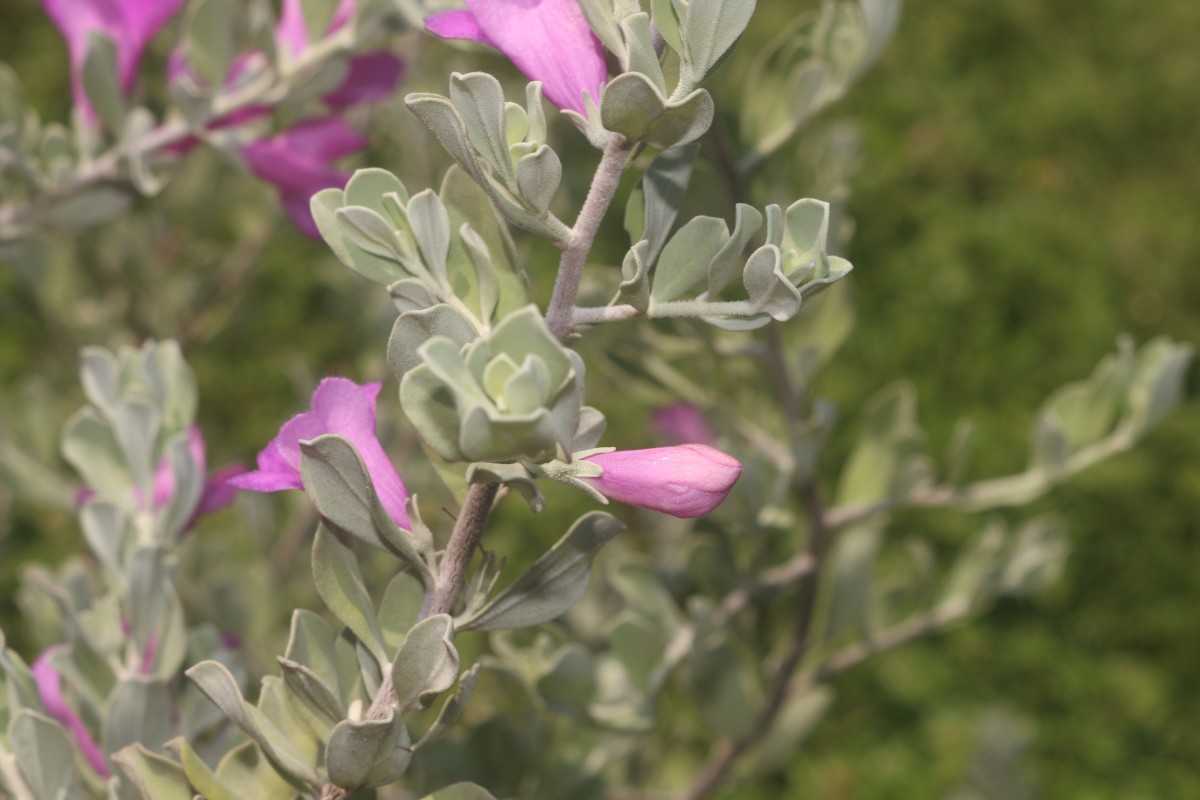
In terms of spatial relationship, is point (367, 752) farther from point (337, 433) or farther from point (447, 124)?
point (447, 124)

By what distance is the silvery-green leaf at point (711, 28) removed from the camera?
1.65ft

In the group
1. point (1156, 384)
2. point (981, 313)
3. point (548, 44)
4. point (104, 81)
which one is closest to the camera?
point (548, 44)

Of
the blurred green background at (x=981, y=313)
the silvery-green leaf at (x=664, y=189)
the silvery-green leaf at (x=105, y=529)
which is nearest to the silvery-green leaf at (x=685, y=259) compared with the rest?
the silvery-green leaf at (x=664, y=189)

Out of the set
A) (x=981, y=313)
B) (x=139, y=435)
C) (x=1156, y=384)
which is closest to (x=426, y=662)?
(x=139, y=435)

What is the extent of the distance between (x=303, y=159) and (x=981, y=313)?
7.38 ft

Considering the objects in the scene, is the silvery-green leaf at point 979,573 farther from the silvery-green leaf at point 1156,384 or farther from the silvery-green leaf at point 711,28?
the silvery-green leaf at point 711,28

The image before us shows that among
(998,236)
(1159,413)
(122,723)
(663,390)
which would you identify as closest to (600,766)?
(663,390)

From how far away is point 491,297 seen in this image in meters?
0.56

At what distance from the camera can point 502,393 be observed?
0.46 m

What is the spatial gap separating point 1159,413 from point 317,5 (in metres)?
0.76

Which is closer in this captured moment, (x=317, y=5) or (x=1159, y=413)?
(x=317, y=5)

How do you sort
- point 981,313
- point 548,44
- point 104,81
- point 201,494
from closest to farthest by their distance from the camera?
point 548,44
point 201,494
point 104,81
point 981,313

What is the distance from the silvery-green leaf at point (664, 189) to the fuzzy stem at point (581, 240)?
0.04m

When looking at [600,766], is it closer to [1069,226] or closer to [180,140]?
[180,140]
